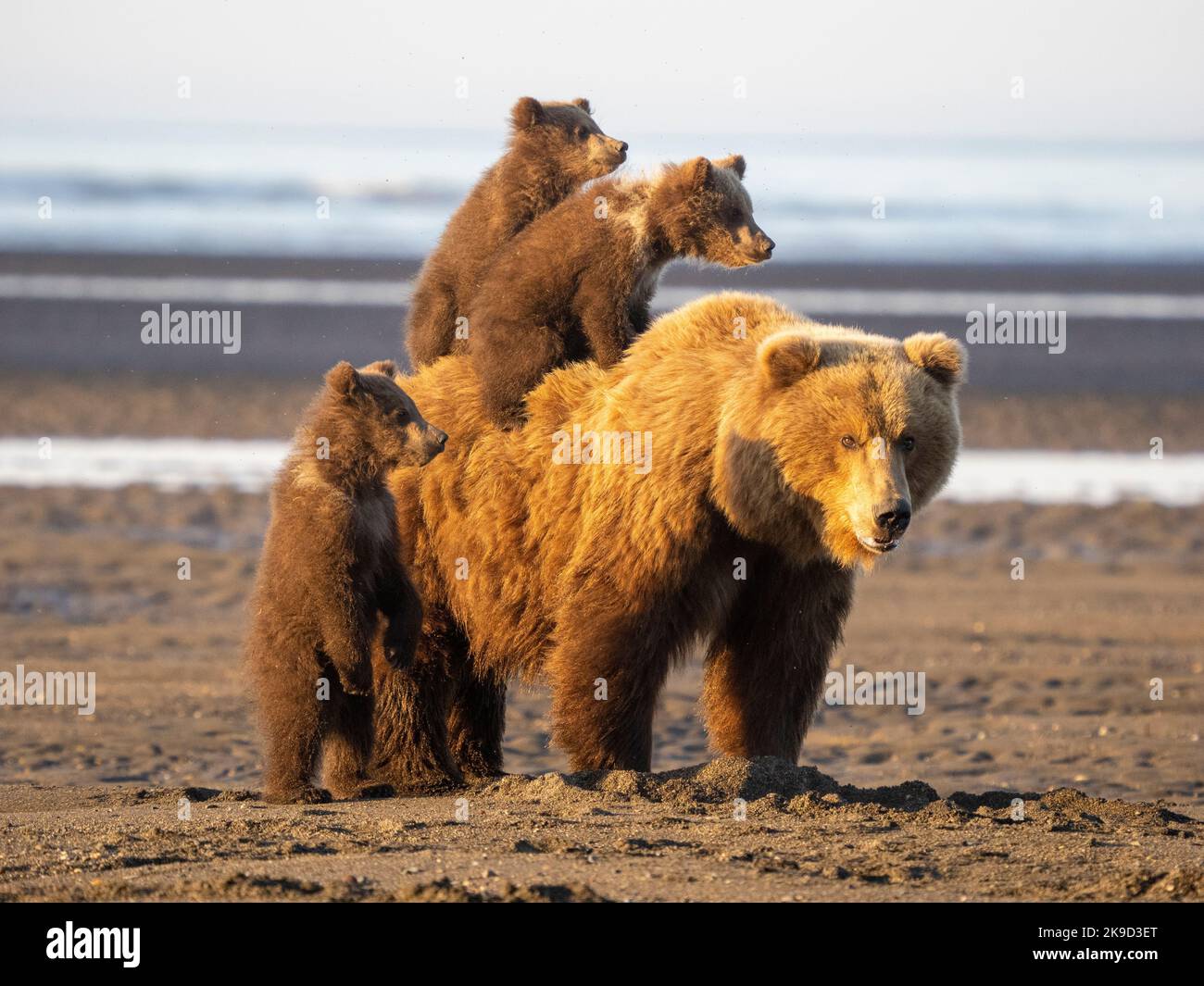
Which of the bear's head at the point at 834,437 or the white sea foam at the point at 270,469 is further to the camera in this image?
the white sea foam at the point at 270,469

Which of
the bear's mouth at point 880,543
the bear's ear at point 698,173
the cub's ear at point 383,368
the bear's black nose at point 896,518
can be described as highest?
the bear's ear at point 698,173

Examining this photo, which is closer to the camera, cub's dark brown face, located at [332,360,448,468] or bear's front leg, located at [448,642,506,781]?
cub's dark brown face, located at [332,360,448,468]

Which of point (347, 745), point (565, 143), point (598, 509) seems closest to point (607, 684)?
point (598, 509)

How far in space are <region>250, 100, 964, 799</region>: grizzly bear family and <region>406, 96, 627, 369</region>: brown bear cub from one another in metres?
0.09

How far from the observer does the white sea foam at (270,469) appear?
16.5 meters

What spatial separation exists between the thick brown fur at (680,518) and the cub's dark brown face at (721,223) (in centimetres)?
47

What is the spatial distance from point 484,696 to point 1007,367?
16547 mm

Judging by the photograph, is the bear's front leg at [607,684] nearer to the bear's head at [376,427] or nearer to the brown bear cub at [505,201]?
the bear's head at [376,427]

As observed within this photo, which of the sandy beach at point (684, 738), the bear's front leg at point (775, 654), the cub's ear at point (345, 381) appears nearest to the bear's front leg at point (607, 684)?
the sandy beach at point (684, 738)

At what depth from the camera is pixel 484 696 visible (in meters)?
8.13

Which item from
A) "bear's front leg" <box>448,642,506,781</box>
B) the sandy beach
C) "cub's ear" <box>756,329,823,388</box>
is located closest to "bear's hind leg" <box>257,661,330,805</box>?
the sandy beach

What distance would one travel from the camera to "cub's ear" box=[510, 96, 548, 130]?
8.80 metres

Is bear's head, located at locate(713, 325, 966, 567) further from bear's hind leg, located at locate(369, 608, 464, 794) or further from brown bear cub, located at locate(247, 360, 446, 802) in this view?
bear's hind leg, located at locate(369, 608, 464, 794)
